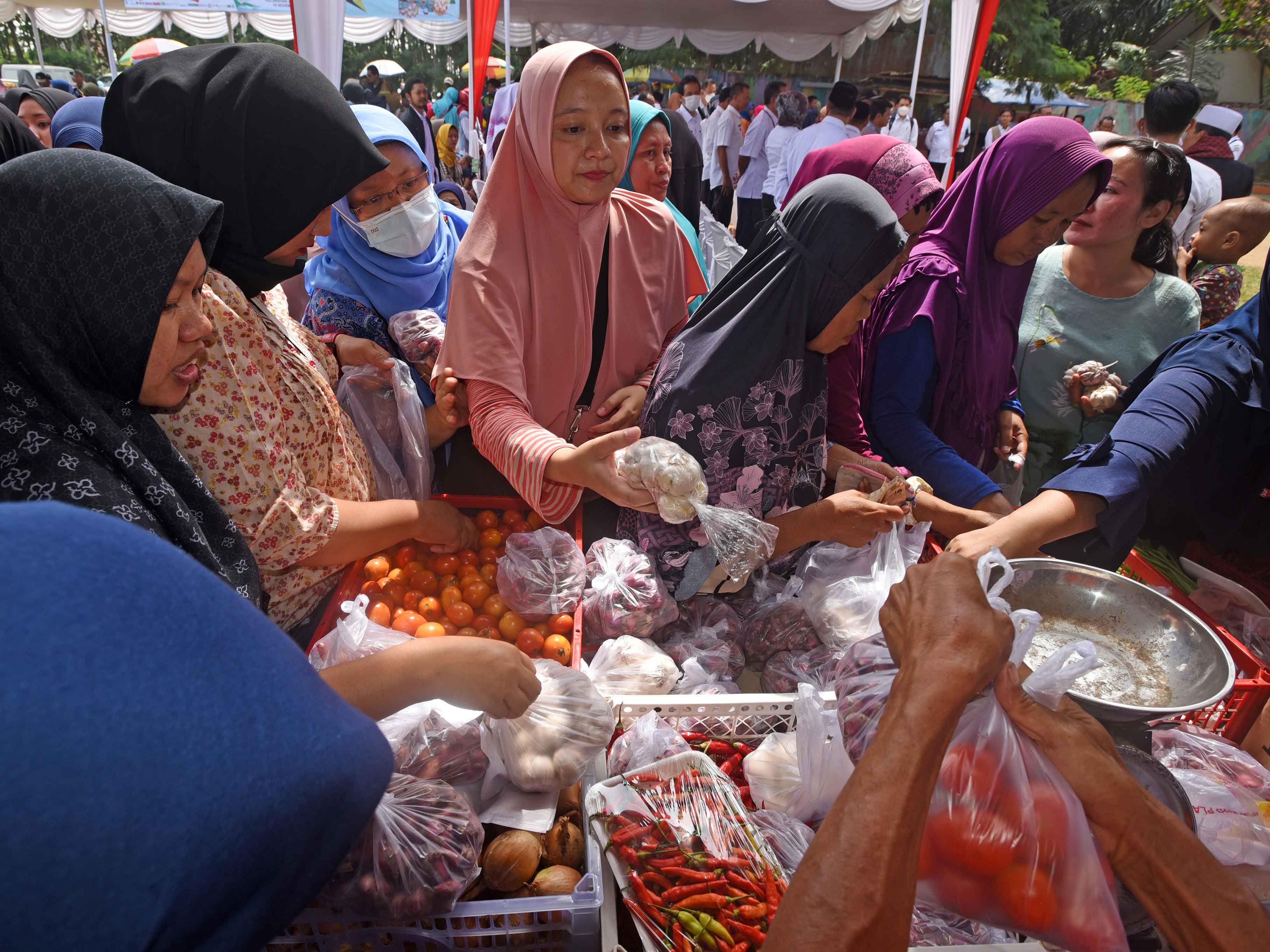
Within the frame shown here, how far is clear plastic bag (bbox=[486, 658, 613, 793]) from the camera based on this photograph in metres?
1.43

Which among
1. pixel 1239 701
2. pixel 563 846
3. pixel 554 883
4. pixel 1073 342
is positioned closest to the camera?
pixel 554 883

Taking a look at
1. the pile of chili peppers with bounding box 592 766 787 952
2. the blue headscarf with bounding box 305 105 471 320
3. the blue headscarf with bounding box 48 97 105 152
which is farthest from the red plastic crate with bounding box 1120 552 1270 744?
the blue headscarf with bounding box 48 97 105 152

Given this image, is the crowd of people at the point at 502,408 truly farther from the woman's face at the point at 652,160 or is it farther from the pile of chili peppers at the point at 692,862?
the pile of chili peppers at the point at 692,862

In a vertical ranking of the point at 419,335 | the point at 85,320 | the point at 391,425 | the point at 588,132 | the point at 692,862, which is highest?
the point at 588,132

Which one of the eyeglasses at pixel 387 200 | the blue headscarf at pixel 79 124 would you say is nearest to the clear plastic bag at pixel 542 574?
the eyeglasses at pixel 387 200

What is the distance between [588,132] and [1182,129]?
5277 mm

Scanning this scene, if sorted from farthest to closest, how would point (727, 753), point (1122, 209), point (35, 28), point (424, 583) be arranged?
point (35, 28) < point (1122, 209) < point (424, 583) < point (727, 753)

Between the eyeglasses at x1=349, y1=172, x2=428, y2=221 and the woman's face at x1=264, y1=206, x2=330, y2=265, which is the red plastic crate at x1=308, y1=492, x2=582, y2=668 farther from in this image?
the eyeglasses at x1=349, y1=172, x2=428, y2=221

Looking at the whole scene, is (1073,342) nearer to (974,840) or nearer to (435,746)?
(974,840)

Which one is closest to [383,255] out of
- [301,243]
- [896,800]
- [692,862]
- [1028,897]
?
[301,243]

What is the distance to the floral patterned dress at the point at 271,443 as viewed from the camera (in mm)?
1498

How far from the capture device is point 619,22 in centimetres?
1706

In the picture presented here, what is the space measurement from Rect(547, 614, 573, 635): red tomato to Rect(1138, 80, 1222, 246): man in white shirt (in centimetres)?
500

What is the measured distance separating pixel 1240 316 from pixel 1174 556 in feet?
2.79
